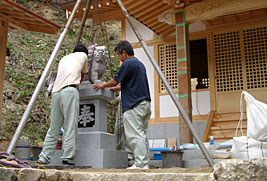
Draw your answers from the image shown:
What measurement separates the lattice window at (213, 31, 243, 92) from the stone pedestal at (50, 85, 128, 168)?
A: 18.2 ft

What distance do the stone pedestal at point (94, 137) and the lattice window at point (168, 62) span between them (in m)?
5.33

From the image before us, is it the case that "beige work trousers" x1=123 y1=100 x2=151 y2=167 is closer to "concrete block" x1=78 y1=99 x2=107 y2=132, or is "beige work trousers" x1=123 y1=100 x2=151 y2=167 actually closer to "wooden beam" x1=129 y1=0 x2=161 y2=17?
"concrete block" x1=78 y1=99 x2=107 y2=132

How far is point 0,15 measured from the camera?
8.11 meters

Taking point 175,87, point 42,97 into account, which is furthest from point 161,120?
point 42,97

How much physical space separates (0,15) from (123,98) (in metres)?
4.95

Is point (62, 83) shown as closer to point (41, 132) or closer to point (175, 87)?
point (175, 87)

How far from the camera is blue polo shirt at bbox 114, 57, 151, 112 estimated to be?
4676 millimetres

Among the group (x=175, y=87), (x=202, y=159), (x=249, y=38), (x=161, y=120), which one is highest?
(x=249, y=38)

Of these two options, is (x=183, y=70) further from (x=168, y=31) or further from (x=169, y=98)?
(x=168, y=31)

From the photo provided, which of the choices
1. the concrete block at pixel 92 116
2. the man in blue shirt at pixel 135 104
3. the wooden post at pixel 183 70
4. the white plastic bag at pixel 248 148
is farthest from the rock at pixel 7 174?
the wooden post at pixel 183 70

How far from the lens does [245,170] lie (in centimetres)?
250

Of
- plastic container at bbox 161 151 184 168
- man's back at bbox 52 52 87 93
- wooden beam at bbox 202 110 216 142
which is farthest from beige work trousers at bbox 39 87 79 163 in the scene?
wooden beam at bbox 202 110 216 142

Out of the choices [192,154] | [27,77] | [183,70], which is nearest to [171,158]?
[192,154]

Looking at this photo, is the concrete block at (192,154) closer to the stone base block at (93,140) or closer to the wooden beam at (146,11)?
the stone base block at (93,140)
